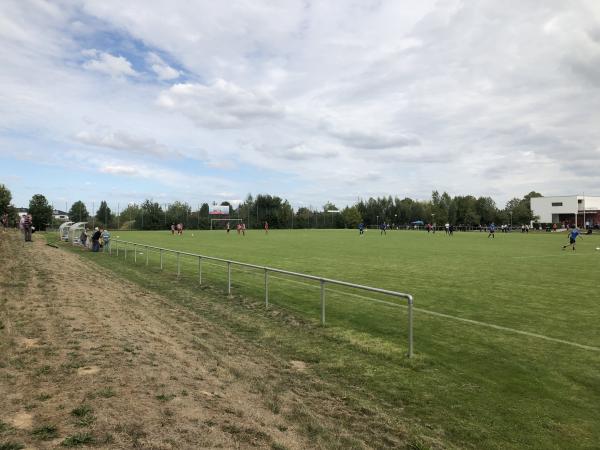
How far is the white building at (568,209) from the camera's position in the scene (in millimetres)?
99250

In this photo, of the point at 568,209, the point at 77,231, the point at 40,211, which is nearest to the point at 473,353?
the point at 77,231

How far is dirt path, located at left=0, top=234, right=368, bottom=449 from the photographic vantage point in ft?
12.2

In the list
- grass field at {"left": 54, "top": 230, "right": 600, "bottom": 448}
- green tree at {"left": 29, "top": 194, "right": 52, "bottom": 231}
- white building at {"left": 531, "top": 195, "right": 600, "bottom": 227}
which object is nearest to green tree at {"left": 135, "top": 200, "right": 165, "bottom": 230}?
green tree at {"left": 29, "top": 194, "right": 52, "bottom": 231}

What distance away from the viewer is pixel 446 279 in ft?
47.7

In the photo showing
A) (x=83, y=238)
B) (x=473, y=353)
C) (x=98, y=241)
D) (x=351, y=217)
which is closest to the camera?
(x=473, y=353)

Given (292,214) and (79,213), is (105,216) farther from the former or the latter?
(292,214)

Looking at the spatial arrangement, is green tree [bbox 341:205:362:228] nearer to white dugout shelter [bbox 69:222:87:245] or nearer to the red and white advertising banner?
the red and white advertising banner

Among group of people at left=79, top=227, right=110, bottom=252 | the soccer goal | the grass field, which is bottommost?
the grass field

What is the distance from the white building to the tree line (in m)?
3.19

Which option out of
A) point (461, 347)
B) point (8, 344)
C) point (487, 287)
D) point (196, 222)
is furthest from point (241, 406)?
point (196, 222)

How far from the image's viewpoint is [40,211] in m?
62.2

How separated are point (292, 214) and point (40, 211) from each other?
4971 cm

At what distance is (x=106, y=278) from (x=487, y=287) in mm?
11812

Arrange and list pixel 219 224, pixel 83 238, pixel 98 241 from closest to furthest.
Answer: pixel 98 241, pixel 83 238, pixel 219 224
